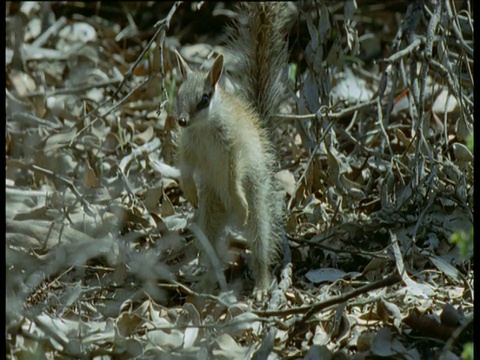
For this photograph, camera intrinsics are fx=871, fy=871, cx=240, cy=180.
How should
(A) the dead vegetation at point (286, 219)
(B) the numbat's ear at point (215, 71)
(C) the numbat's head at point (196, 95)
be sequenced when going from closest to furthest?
(A) the dead vegetation at point (286, 219), (C) the numbat's head at point (196, 95), (B) the numbat's ear at point (215, 71)

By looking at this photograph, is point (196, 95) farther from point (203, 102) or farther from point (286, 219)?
point (286, 219)

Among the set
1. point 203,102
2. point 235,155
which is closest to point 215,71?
point 203,102

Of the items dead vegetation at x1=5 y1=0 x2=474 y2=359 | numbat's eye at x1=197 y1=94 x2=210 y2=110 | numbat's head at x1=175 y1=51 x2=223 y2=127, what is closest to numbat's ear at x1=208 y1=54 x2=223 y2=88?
numbat's head at x1=175 y1=51 x2=223 y2=127

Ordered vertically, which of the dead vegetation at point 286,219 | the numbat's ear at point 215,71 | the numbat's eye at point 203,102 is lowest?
the dead vegetation at point 286,219

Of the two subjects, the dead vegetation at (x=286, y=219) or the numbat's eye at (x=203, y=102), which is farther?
the numbat's eye at (x=203, y=102)

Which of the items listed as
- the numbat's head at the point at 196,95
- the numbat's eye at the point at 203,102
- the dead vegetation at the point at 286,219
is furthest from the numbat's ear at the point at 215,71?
the dead vegetation at the point at 286,219

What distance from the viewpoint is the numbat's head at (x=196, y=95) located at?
450 cm

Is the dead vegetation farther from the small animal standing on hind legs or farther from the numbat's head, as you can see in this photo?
the numbat's head

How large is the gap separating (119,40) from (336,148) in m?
3.06

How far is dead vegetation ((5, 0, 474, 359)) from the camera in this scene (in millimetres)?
3793

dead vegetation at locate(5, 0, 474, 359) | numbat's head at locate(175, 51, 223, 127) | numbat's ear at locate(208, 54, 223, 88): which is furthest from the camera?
numbat's ear at locate(208, 54, 223, 88)

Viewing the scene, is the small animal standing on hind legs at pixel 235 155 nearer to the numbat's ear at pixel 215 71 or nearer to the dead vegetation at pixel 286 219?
the numbat's ear at pixel 215 71

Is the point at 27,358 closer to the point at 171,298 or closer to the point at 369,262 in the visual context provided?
the point at 171,298

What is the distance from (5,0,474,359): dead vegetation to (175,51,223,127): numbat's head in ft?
1.71
